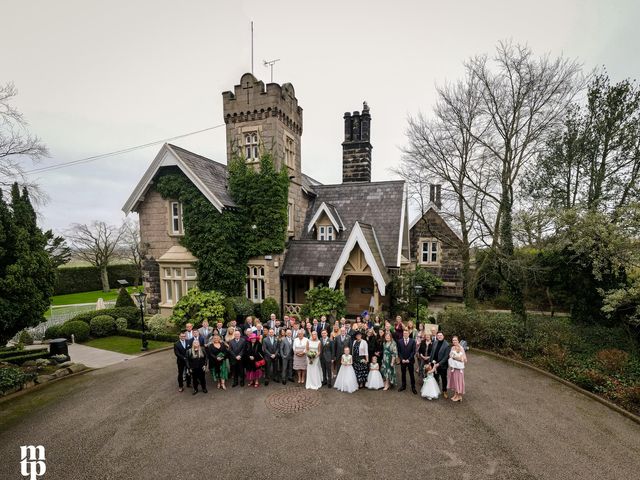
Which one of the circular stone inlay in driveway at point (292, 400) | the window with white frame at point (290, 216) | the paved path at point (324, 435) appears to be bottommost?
the paved path at point (324, 435)

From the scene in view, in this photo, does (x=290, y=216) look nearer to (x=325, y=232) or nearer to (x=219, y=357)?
(x=325, y=232)

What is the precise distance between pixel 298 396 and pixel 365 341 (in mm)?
2608

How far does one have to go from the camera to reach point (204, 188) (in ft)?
53.0

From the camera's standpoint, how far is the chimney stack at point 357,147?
22.3 m

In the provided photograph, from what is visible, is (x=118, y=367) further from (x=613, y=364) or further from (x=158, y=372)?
(x=613, y=364)

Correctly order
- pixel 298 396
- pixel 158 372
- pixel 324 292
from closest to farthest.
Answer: pixel 298 396
pixel 158 372
pixel 324 292

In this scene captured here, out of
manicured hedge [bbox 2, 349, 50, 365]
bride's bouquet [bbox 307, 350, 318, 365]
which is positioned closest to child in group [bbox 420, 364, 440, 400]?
bride's bouquet [bbox 307, 350, 318, 365]

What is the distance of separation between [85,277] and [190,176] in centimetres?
3013

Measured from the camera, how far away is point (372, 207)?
20.5 metres

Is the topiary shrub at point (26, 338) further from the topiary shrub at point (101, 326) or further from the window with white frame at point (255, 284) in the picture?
the window with white frame at point (255, 284)

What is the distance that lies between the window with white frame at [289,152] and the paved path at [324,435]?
12.7 metres

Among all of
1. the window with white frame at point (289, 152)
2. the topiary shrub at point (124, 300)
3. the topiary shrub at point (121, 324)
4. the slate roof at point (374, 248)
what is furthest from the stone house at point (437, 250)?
the topiary shrub at point (124, 300)

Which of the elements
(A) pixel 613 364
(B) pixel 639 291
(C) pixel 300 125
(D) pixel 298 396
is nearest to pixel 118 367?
(D) pixel 298 396

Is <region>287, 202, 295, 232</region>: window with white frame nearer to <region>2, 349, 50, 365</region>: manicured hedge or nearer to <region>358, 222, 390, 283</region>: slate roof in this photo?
<region>358, 222, 390, 283</region>: slate roof
